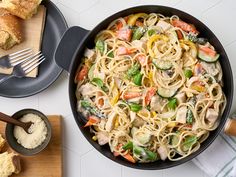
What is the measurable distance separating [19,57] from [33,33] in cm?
11

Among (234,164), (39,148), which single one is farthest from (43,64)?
(234,164)

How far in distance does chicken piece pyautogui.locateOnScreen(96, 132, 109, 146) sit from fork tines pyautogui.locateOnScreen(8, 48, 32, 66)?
43 cm

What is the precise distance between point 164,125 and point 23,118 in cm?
56

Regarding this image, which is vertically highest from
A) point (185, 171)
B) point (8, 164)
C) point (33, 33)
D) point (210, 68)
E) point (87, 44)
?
point (210, 68)

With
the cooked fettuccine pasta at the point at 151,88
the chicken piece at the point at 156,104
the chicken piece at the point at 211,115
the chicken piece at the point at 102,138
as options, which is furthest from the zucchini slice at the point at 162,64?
the chicken piece at the point at 102,138

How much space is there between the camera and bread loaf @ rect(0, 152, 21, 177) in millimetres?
1839

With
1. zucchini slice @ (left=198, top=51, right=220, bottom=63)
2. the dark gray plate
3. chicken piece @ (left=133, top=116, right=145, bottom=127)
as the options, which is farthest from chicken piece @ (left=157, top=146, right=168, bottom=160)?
the dark gray plate

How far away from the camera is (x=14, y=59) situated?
1.89 meters

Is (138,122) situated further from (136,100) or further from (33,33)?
(33,33)

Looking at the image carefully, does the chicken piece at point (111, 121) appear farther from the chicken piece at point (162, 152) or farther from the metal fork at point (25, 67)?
the metal fork at point (25, 67)

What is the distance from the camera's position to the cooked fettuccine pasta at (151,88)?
1.71 metres

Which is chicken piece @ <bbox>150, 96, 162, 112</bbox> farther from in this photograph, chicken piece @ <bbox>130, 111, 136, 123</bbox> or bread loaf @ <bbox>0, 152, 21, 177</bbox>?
bread loaf @ <bbox>0, 152, 21, 177</bbox>

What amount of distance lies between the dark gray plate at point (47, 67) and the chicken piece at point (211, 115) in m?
0.61

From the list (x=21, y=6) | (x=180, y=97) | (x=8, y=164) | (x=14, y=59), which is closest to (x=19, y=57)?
(x=14, y=59)
